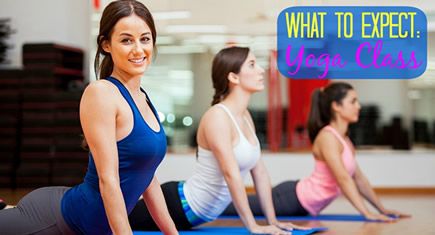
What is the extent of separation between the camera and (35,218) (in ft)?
5.74

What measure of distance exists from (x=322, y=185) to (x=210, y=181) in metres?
0.98

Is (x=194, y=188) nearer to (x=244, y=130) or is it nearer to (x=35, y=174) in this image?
(x=244, y=130)

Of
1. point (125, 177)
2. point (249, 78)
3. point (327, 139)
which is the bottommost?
point (327, 139)

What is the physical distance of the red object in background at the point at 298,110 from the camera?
6.18m

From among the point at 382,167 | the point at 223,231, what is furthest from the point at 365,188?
the point at 382,167

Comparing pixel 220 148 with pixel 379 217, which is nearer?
pixel 220 148

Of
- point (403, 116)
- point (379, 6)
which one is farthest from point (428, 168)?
point (379, 6)

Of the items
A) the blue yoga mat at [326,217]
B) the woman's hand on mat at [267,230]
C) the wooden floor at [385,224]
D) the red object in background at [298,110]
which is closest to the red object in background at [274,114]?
the red object in background at [298,110]

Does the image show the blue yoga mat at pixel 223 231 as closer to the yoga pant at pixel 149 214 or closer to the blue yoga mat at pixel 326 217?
the yoga pant at pixel 149 214

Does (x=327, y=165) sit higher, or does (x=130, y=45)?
(x=130, y=45)

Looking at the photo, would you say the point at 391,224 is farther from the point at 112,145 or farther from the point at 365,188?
the point at 112,145

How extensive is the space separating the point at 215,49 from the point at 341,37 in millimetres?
3087

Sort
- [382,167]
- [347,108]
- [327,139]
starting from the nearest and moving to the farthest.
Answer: [327,139] → [347,108] → [382,167]

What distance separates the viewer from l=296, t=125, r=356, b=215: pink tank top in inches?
145
